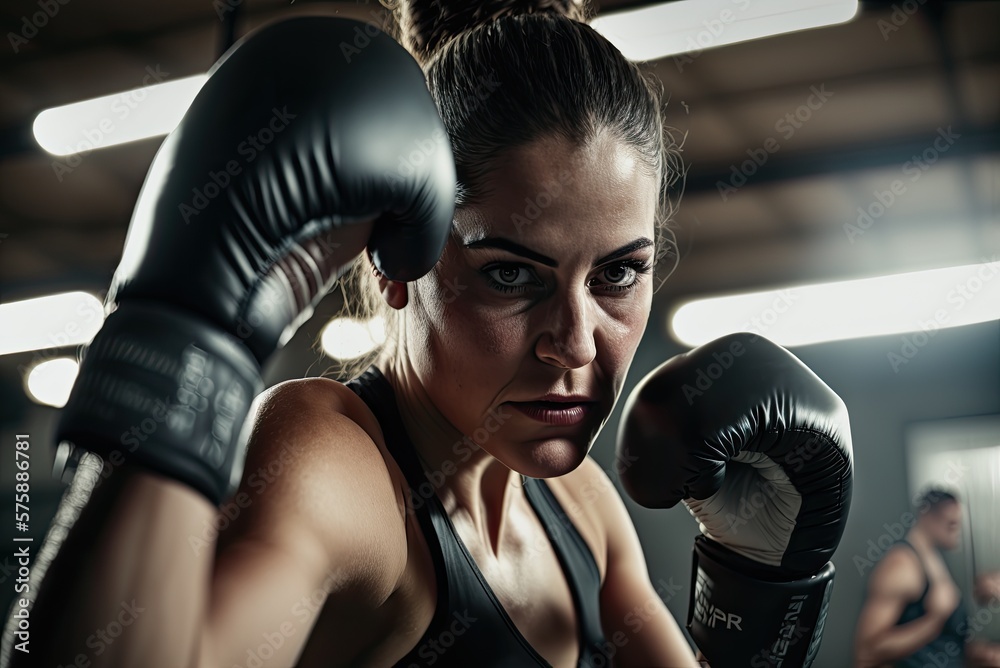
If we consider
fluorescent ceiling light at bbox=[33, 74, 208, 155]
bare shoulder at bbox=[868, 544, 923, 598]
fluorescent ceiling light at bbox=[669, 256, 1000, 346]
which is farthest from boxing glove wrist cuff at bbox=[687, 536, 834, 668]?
fluorescent ceiling light at bbox=[669, 256, 1000, 346]

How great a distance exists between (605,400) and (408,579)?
35 centimetres

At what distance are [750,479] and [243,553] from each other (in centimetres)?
91

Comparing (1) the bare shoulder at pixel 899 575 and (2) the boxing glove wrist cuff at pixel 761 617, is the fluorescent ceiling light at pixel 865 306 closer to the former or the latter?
(1) the bare shoulder at pixel 899 575

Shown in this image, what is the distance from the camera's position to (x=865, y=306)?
6.43 meters

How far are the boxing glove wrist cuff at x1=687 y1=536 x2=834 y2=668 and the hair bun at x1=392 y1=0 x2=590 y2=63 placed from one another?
3.17 feet

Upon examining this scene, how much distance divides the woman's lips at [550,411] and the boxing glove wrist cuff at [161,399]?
49cm

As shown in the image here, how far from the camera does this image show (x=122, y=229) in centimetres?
659

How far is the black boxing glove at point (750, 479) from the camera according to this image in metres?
1.21

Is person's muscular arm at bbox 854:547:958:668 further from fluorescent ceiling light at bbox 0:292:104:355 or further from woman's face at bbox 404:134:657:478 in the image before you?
fluorescent ceiling light at bbox 0:292:104:355

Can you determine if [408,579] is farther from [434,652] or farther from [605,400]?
[605,400]

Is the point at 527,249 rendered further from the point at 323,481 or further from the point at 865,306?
the point at 865,306

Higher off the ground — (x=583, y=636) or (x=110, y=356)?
(x=110, y=356)

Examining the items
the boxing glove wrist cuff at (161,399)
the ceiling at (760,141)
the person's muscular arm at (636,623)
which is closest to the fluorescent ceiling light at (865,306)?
the ceiling at (760,141)

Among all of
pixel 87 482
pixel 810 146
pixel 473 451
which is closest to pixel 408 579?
pixel 473 451
